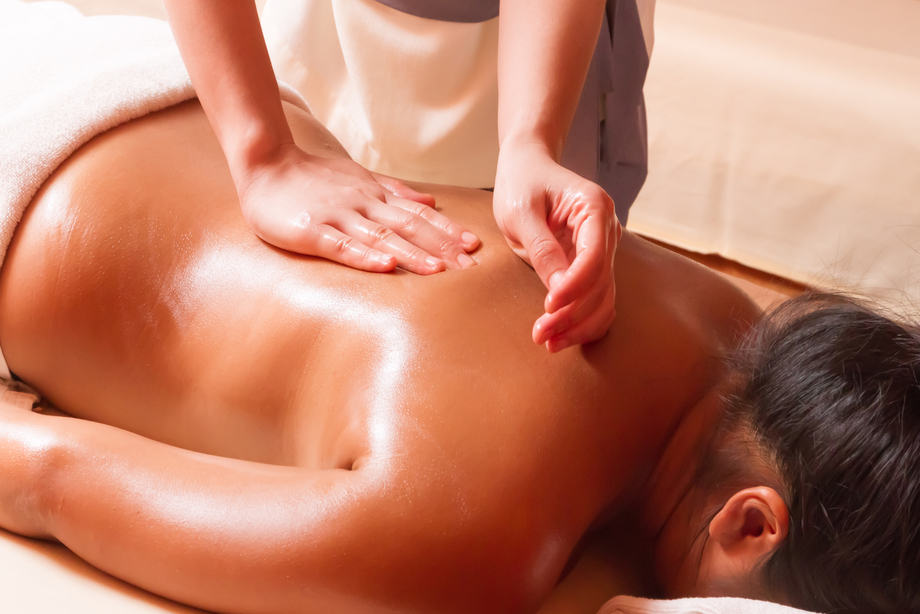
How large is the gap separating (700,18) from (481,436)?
160 cm

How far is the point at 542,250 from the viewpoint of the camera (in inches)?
40.5

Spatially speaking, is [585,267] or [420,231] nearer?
[585,267]

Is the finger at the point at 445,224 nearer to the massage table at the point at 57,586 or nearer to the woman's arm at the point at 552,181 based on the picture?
the woman's arm at the point at 552,181

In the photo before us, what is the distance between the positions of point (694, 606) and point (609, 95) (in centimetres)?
89

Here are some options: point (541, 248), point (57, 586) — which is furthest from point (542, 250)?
point (57, 586)

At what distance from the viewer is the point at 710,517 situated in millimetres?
1019

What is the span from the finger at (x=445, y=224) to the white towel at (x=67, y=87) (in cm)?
34

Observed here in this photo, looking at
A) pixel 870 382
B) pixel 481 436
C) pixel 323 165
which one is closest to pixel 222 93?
pixel 323 165

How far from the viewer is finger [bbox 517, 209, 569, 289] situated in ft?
3.36

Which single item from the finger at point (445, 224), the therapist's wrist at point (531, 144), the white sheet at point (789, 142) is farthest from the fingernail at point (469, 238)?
the white sheet at point (789, 142)

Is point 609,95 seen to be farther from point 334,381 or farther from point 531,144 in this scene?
point 334,381

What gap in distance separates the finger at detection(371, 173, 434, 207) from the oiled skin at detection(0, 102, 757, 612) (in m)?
0.04

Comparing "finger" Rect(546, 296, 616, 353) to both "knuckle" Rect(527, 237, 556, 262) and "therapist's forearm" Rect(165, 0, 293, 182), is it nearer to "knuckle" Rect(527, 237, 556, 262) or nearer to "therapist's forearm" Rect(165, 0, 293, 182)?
"knuckle" Rect(527, 237, 556, 262)

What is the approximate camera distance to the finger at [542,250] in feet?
3.36
